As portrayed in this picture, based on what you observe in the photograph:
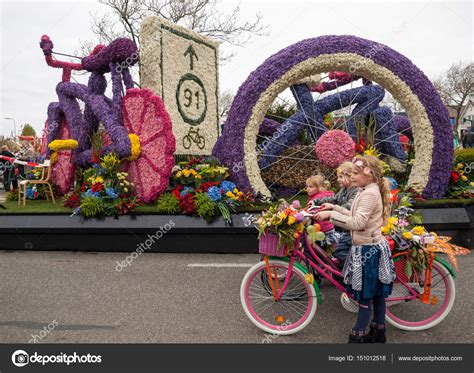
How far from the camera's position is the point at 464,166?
24.8 feet

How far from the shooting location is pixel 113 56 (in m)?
7.73

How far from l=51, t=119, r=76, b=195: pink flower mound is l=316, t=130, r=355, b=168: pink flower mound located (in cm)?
573

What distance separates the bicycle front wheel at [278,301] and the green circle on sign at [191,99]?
5957 mm

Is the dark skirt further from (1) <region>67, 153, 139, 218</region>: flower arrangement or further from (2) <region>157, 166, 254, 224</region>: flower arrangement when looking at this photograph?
(1) <region>67, 153, 139, 218</region>: flower arrangement

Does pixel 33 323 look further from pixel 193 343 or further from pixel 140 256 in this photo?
pixel 140 256

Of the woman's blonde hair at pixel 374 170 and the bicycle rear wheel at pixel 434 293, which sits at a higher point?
the woman's blonde hair at pixel 374 170

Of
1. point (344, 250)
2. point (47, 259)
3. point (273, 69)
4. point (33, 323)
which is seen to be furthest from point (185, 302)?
point (273, 69)

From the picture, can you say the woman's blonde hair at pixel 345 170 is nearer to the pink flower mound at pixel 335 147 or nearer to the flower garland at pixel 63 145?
the pink flower mound at pixel 335 147

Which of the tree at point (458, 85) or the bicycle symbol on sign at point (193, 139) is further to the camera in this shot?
the tree at point (458, 85)

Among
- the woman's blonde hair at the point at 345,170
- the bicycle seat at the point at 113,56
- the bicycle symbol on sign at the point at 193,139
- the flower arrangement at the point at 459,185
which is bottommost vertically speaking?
the flower arrangement at the point at 459,185

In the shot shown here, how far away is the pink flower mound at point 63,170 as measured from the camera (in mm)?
9320

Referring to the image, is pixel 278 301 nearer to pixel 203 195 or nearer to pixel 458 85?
pixel 203 195

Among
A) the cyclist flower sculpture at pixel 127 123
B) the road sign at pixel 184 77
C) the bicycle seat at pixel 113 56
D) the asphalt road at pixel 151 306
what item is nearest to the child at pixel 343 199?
the asphalt road at pixel 151 306

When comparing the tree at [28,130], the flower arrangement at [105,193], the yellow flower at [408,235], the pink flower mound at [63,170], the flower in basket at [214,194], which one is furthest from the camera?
the tree at [28,130]
